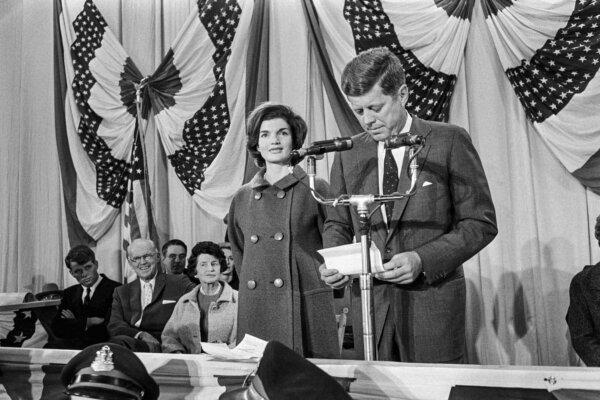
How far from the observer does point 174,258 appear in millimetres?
6277

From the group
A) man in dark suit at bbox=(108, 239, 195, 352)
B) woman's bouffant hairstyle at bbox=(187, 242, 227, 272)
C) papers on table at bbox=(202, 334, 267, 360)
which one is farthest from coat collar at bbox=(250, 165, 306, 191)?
man in dark suit at bbox=(108, 239, 195, 352)

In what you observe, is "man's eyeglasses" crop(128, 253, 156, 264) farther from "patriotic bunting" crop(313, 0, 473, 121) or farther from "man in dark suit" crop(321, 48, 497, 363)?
"man in dark suit" crop(321, 48, 497, 363)

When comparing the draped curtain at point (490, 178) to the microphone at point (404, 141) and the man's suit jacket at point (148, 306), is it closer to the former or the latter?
the man's suit jacket at point (148, 306)

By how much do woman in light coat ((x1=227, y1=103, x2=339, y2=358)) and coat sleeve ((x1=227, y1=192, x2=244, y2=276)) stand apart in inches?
1.6

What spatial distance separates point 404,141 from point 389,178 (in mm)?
259

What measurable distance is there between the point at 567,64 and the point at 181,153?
10.9 ft

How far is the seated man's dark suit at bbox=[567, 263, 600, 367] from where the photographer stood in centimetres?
416

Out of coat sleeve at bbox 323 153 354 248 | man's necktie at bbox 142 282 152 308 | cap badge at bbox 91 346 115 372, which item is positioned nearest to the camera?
cap badge at bbox 91 346 115 372

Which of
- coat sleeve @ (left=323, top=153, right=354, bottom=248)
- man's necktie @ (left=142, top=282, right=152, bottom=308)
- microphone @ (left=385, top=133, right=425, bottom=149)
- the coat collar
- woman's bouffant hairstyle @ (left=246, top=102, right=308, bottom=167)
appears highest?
woman's bouffant hairstyle @ (left=246, top=102, right=308, bottom=167)

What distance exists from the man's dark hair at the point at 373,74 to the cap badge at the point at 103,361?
1136mm

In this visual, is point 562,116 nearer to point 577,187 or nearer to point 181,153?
point 577,187

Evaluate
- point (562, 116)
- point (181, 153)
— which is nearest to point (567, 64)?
point (562, 116)

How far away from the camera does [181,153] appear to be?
6867 millimetres

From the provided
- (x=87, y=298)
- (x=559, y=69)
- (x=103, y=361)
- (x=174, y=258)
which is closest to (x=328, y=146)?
(x=103, y=361)
